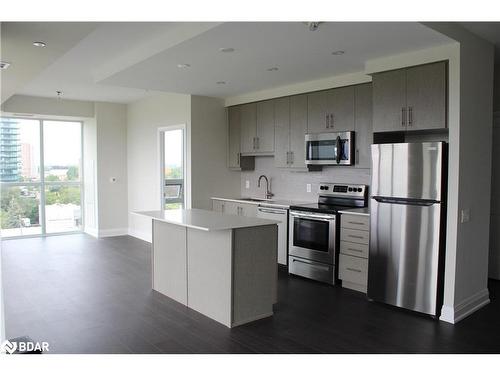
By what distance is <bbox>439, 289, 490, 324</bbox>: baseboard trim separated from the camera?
12.3 ft

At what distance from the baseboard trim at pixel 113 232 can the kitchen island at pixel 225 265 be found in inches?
168

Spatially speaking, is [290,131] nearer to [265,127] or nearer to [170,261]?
[265,127]

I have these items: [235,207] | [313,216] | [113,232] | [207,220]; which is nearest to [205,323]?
[207,220]

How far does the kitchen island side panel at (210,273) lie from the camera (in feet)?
11.9

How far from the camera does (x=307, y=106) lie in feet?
18.1

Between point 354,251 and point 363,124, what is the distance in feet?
4.83

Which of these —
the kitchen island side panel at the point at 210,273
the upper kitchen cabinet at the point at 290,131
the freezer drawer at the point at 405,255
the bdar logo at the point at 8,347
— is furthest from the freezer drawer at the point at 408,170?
the bdar logo at the point at 8,347

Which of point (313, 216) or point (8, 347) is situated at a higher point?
point (313, 216)

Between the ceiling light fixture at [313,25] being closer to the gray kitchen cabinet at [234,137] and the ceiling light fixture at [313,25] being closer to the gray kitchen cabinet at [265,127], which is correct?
the gray kitchen cabinet at [265,127]

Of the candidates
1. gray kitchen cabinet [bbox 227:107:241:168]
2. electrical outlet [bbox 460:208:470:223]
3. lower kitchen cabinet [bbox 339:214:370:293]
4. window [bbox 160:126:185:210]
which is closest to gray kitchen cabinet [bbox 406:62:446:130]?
electrical outlet [bbox 460:208:470:223]

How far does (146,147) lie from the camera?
25.4ft
